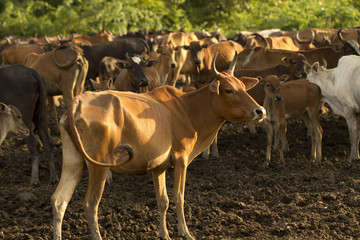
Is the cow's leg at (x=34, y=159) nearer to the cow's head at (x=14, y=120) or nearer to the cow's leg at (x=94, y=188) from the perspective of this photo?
the cow's head at (x=14, y=120)

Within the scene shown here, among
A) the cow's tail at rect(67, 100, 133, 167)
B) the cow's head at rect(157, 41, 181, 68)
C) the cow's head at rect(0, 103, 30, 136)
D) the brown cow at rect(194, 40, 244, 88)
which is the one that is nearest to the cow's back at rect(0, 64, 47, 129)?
the cow's head at rect(0, 103, 30, 136)

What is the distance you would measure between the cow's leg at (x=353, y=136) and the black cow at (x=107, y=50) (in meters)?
7.47

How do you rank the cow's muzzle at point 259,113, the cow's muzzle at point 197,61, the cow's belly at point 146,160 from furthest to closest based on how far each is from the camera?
the cow's muzzle at point 197,61, the cow's muzzle at point 259,113, the cow's belly at point 146,160

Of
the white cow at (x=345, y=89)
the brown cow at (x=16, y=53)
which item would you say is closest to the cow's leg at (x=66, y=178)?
the white cow at (x=345, y=89)

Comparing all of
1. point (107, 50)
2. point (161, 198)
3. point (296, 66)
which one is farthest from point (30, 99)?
point (107, 50)

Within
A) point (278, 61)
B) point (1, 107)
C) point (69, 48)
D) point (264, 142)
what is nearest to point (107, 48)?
point (69, 48)

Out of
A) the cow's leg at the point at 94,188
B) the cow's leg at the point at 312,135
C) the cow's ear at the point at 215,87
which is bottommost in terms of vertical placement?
the cow's leg at the point at 312,135

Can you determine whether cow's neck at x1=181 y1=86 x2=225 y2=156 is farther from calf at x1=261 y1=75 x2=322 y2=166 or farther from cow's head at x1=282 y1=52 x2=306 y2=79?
cow's head at x1=282 y1=52 x2=306 y2=79

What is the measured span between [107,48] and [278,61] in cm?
494

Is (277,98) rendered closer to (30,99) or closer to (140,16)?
(30,99)

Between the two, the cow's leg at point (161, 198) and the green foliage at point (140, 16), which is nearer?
the cow's leg at point (161, 198)

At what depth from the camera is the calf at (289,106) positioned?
10.1 m

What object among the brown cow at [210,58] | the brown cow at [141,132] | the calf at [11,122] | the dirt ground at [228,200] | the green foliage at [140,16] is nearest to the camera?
the brown cow at [141,132]

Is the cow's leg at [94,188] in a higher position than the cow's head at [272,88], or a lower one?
higher
